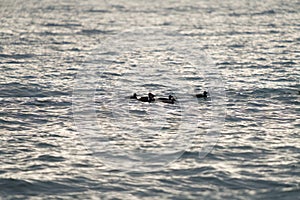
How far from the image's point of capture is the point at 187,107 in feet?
98.9

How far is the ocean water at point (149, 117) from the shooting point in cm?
2042

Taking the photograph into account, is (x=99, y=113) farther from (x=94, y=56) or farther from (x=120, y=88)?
(x=94, y=56)

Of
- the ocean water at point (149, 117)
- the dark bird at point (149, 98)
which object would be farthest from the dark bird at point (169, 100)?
the dark bird at point (149, 98)

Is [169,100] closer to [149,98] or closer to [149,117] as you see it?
[149,98]

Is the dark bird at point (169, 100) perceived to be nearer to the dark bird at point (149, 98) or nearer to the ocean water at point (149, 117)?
the ocean water at point (149, 117)

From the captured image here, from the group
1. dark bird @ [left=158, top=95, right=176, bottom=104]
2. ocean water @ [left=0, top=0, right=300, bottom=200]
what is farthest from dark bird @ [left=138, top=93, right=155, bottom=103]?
dark bird @ [left=158, top=95, right=176, bottom=104]

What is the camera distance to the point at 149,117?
28.3 metres

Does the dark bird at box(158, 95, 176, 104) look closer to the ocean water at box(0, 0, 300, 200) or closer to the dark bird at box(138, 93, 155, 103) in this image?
the ocean water at box(0, 0, 300, 200)

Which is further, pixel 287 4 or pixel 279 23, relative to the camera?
pixel 287 4

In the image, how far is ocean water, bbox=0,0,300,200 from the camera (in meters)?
20.4

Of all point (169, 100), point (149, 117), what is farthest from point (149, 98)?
point (149, 117)

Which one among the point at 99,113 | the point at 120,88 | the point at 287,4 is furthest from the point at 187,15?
the point at 99,113

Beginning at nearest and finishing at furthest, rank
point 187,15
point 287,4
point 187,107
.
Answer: point 187,107
point 187,15
point 287,4

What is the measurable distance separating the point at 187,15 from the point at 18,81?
50938 millimetres
